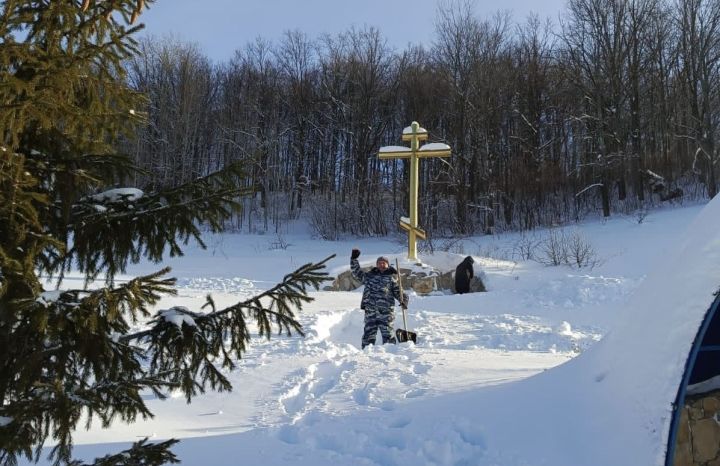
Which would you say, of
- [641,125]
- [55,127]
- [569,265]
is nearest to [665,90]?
[641,125]

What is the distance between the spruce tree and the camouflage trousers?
259 inches

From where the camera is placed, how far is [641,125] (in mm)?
29891

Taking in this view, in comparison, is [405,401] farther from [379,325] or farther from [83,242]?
[379,325]

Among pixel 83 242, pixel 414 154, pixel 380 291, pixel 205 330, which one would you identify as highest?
pixel 414 154

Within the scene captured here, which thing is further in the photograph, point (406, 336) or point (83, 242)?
point (406, 336)

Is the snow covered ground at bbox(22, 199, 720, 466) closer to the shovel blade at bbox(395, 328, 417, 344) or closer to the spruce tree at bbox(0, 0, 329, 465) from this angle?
the shovel blade at bbox(395, 328, 417, 344)

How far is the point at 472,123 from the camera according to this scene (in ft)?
103

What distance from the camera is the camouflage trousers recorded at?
8.92 meters

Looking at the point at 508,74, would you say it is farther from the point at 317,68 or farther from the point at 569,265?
the point at 569,265

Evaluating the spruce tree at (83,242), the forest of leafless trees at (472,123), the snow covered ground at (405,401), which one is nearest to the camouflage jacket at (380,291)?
the snow covered ground at (405,401)

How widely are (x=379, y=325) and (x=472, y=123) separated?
24.6 m

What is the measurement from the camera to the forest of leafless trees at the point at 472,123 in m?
28.4

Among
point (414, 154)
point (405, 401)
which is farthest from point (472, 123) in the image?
point (405, 401)

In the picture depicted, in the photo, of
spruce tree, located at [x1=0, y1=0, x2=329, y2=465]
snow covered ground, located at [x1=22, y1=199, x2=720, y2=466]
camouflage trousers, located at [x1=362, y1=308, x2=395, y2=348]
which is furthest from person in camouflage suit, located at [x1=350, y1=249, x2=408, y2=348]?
spruce tree, located at [x1=0, y1=0, x2=329, y2=465]
